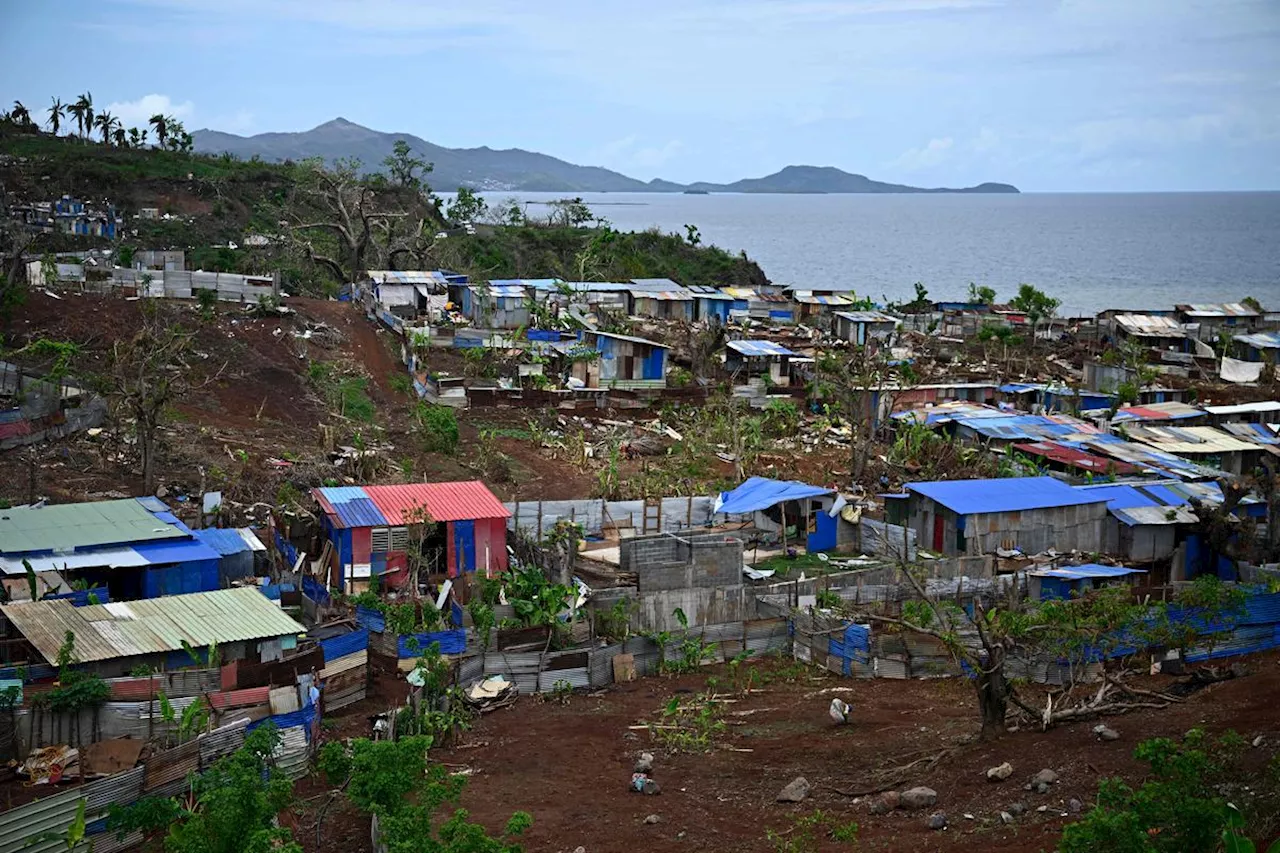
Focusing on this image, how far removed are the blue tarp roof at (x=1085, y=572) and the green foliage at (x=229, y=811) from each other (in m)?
12.3

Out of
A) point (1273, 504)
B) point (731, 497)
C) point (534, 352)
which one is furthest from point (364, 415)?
point (1273, 504)

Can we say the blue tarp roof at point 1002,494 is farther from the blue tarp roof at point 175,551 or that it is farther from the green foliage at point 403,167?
the green foliage at point 403,167

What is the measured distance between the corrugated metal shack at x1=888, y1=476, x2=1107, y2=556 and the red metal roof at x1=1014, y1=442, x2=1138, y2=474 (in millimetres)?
3184

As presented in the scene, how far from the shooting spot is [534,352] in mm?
36562

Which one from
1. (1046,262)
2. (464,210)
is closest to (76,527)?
(464,210)

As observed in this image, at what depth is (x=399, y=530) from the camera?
20.2 m

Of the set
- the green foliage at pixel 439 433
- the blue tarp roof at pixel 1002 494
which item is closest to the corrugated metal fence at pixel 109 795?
the blue tarp roof at pixel 1002 494

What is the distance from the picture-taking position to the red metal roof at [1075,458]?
26125 mm

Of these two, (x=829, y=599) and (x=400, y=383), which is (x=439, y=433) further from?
(x=829, y=599)

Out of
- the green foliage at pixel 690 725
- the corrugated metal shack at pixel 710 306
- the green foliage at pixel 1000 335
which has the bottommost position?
the green foliage at pixel 690 725

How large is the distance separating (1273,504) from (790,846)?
13.3m

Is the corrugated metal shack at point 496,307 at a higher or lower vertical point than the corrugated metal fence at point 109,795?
higher

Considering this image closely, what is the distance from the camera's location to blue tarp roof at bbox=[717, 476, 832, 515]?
74.9 ft

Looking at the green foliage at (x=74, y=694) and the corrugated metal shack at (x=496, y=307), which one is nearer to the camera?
the green foliage at (x=74, y=694)
